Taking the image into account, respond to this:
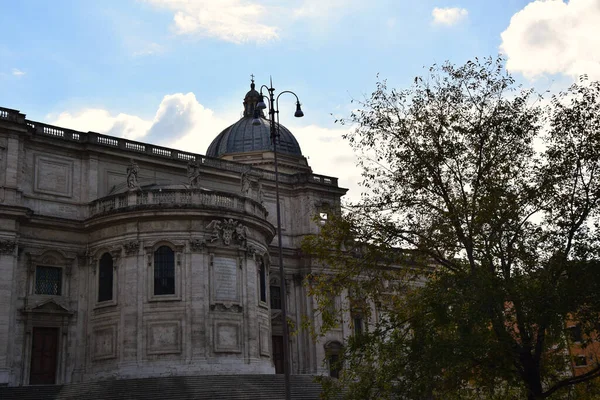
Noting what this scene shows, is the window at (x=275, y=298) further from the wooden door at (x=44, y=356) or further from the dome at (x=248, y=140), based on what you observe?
the dome at (x=248, y=140)

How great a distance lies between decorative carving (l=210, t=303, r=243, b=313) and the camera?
1388 inches

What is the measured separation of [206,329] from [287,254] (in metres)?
12.4

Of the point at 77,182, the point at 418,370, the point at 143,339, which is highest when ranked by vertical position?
the point at 77,182

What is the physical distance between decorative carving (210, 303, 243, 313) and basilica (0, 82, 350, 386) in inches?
2.2

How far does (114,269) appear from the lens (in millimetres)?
35875

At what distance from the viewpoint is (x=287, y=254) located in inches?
1820

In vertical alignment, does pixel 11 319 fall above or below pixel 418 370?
above

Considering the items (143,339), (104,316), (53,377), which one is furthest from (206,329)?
(53,377)

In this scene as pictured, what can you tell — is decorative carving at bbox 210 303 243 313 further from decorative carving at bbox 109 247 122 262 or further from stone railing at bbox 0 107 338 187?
stone railing at bbox 0 107 338 187

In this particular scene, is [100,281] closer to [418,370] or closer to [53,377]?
[53,377]

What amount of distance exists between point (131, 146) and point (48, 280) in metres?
9.01

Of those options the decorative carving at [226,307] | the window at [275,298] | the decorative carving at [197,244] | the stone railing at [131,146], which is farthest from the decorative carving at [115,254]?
the window at [275,298]

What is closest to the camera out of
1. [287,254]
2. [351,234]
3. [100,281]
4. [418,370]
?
[418,370]

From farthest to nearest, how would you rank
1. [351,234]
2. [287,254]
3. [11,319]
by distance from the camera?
[287,254] < [11,319] < [351,234]
